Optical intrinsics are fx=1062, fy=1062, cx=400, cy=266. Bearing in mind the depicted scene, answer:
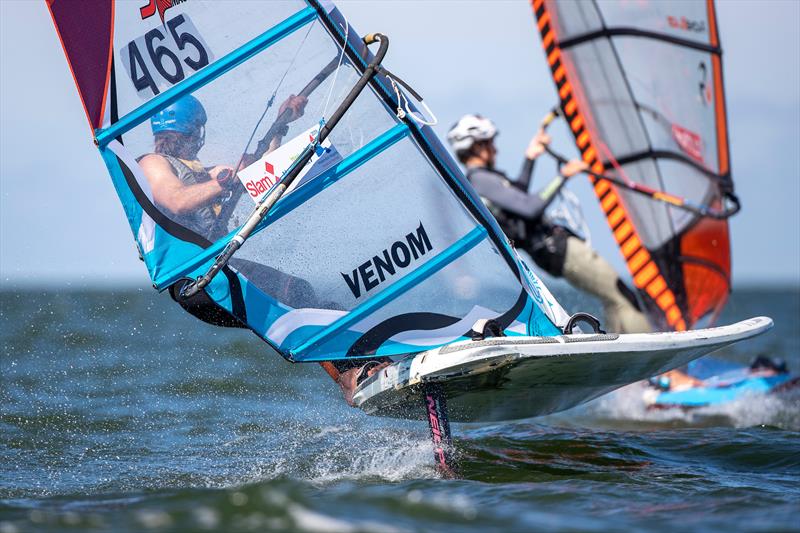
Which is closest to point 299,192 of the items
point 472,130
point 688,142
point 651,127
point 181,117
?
point 181,117

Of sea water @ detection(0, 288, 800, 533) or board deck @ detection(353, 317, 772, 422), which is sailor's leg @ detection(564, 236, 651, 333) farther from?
board deck @ detection(353, 317, 772, 422)

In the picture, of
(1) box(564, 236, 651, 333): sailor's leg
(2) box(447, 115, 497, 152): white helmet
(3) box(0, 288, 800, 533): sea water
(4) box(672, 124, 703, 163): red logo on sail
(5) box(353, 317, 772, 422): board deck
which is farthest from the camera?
(4) box(672, 124, 703, 163): red logo on sail

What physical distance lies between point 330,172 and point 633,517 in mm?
2004

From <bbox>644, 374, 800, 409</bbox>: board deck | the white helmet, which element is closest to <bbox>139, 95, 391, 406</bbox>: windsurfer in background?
the white helmet

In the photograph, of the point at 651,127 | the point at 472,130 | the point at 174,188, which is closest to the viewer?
the point at 174,188

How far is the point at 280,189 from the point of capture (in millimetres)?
4664

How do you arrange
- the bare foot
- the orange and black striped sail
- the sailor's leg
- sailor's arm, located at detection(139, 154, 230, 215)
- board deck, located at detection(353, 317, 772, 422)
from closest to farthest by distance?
board deck, located at detection(353, 317, 772, 422), sailor's arm, located at detection(139, 154, 230, 215), the bare foot, the sailor's leg, the orange and black striped sail

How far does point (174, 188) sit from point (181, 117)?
316 millimetres

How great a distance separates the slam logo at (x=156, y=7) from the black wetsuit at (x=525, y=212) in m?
3.09

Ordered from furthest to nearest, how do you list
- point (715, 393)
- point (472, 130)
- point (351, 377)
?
1. point (715, 393)
2. point (472, 130)
3. point (351, 377)

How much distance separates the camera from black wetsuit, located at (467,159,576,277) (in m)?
7.28

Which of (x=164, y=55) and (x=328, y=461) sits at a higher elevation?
(x=164, y=55)

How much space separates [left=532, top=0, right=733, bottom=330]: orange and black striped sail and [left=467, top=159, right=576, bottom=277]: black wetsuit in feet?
4.39

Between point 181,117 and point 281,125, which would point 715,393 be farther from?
point 181,117
